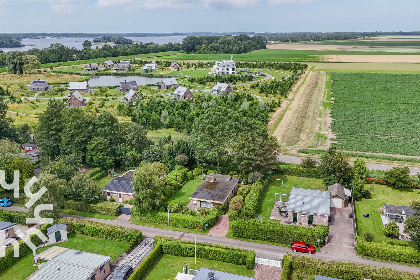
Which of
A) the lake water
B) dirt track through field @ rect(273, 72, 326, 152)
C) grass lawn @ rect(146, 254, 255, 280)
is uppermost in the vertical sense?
the lake water

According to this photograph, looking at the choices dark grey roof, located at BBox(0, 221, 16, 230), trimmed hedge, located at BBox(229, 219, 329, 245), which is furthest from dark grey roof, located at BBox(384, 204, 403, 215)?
dark grey roof, located at BBox(0, 221, 16, 230)

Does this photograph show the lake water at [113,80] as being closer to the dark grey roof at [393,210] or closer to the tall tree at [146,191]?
the tall tree at [146,191]

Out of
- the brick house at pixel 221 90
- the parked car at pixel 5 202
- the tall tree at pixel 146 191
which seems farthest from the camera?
the brick house at pixel 221 90

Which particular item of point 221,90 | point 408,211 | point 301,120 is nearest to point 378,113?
point 301,120

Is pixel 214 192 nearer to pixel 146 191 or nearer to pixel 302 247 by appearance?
pixel 146 191

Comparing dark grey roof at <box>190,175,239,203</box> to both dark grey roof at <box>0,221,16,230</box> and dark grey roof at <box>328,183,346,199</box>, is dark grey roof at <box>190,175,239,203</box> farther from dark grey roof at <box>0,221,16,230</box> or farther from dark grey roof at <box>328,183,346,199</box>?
dark grey roof at <box>0,221,16,230</box>

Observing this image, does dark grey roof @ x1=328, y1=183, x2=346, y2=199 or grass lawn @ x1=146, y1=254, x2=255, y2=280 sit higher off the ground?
dark grey roof @ x1=328, y1=183, x2=346, y2=199

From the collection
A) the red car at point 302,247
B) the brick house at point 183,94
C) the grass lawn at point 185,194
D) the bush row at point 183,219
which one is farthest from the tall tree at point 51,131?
the brick house at point 183,94
